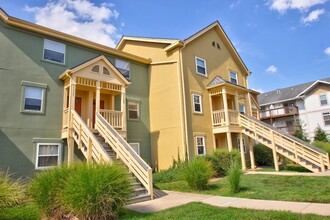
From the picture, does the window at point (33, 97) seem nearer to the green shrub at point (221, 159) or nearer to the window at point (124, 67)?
the window at point (124, 67)

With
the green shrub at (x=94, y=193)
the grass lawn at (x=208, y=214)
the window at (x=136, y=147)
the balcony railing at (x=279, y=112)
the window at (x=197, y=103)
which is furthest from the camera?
the balcony railing at (x=279, y=112)

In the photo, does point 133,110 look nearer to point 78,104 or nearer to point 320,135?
point 78,104

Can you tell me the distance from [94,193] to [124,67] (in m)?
12.3

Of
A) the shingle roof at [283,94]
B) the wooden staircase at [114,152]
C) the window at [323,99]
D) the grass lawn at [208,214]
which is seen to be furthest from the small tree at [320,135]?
the grass lawn at [208,214]

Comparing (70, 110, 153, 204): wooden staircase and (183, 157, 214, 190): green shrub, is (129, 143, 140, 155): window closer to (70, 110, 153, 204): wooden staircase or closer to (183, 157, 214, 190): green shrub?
(70, 110, 153, 204): wooden staircase

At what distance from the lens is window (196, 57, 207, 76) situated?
1852 centimetres

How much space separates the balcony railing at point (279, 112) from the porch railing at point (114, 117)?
32052 mm

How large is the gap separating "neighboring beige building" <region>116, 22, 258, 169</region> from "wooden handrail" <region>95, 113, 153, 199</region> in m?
5.56

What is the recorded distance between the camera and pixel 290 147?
15.1 metres

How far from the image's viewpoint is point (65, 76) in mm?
13055

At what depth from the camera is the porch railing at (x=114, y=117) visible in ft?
45.9

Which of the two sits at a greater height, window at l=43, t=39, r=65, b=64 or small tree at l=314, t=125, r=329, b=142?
window at l=43, t=39, r=65, b=64

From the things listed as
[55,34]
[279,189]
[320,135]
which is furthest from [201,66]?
[320,135]

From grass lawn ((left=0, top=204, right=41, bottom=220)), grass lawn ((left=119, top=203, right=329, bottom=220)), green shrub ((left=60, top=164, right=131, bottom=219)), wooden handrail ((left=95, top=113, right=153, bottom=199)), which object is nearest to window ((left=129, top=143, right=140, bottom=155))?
wooden handrail ((left=95, top=113, right=153, bottom=199))
